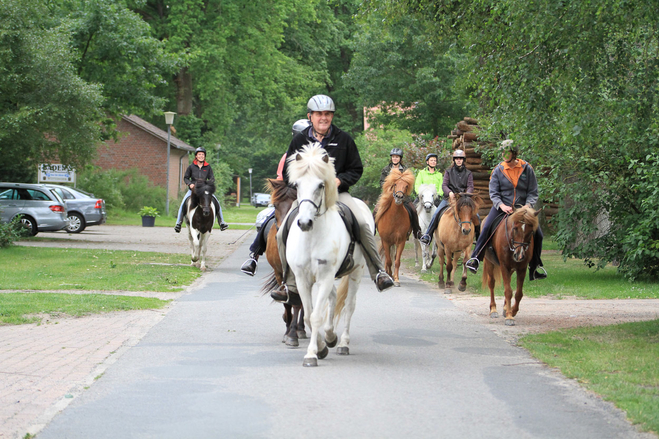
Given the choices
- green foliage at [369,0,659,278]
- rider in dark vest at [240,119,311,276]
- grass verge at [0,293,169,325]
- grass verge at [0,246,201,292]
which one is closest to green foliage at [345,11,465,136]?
grass verge at [0,246,201,292]

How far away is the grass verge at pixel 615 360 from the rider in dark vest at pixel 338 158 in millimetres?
1984

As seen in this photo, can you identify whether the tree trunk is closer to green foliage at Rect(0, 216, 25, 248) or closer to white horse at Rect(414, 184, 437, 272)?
green foliage at Rect(0, 216, 25, 248)

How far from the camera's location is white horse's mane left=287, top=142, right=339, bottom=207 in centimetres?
732

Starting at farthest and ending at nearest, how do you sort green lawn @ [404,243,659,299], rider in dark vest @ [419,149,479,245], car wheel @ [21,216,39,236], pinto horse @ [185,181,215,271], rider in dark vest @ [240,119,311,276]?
car wheel @ [21,216,39,236], pinto horse @ [185,181,215,271], rider in dark vest @ [419,149,479,245], green lawn @ [404,243,659,299], rider in dark vest @ [240,119,311,276]

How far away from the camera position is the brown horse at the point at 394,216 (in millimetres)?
15328

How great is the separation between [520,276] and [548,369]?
3.36m

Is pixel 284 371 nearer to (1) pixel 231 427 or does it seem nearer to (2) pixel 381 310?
(1) pixel 231 427

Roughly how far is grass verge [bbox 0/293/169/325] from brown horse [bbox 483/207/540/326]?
514 cm

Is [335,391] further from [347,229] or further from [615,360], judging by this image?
[615,360]

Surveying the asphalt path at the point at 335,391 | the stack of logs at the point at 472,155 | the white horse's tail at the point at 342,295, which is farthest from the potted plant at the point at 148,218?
the white horse's tail at the point at 342,295

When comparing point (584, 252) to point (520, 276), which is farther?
point (584, 252)

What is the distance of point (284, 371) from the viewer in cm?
720

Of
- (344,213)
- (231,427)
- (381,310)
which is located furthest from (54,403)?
(381,310)

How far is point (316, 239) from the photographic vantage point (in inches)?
300
